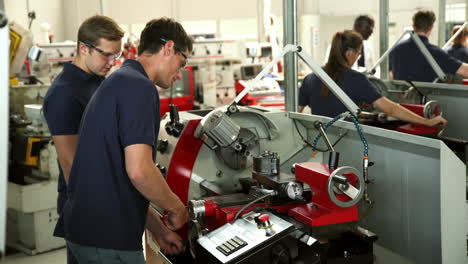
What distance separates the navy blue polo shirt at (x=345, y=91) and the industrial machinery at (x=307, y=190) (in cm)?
39

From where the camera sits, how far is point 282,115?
2170mm

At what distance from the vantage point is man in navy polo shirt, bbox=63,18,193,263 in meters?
1.26

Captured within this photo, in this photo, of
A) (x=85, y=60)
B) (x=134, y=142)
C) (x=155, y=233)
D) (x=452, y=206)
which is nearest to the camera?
(x=134, y=142)

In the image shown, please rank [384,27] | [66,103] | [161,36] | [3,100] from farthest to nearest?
1. [384,27]
2. [66,103]
3. [161,36]
4. [3,100]

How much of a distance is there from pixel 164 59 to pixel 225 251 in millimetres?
539

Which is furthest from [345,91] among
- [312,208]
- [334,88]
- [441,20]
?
[441,20]

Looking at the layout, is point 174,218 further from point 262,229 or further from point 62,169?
point 62,169

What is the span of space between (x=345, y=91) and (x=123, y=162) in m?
1.44

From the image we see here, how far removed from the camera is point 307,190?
1564 millimetres

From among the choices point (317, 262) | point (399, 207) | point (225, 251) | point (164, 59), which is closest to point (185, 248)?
point (225, 251)

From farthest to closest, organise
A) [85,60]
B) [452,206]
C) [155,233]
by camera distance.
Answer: [85,60]
[155,233]
[452,206]

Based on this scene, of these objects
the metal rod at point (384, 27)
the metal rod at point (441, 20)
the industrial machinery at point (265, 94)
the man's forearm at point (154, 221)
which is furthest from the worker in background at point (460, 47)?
the man's forearm at point (154, 221)

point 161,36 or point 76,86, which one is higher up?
point 161,36

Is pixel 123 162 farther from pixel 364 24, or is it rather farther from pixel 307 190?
pixel 364 24
